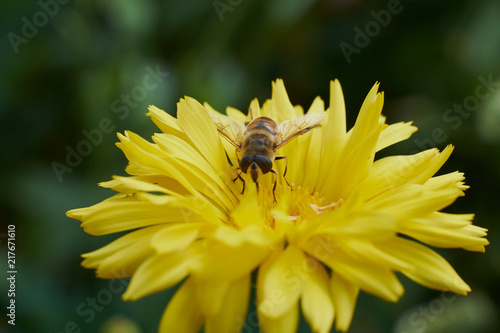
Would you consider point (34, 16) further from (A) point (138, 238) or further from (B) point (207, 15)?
(A) point (138, 238)

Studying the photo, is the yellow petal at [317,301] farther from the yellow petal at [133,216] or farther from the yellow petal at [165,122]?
the yellow petal at [165,122]

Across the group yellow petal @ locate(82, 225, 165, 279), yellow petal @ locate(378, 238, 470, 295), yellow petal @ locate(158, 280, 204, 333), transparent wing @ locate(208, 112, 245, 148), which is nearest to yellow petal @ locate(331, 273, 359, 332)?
yellow petal @ locate(378, 238, 470, 295)

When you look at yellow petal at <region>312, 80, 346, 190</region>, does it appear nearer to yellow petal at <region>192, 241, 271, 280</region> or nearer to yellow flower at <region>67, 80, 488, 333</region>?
yellow flower at <region>67, 80, 488, 333</region>

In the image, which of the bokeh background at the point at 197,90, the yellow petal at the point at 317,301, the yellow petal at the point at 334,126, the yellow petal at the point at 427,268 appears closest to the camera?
the yellow petal at the point at 317,301

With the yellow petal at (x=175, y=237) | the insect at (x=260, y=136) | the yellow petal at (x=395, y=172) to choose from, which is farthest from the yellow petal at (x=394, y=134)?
the yellow petal at (x=175, y=237)

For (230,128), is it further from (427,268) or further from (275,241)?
(427,268)

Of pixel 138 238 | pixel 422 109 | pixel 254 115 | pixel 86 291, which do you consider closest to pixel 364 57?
pixel 422 109
